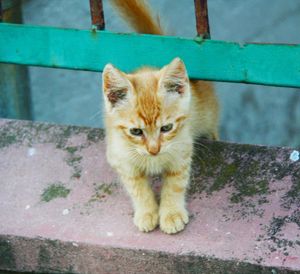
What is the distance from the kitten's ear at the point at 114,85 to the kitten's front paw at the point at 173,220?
43 cm

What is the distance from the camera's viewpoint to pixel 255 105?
5.30 m

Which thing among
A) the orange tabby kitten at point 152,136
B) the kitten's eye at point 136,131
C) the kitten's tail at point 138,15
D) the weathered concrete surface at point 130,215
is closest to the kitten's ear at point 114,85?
the orange tabby kitten at point 152,136

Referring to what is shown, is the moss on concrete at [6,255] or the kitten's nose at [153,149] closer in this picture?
the kitten's nose at [153,149]

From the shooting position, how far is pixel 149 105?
10.0 feet

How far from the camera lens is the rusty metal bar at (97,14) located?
10.8 feet

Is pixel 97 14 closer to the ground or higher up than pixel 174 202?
higher up

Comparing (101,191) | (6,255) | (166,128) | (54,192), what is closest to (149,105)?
(166,128)

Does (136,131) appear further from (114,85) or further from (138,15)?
(138,15)

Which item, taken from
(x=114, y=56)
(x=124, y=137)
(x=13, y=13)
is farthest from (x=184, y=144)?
(x=13, y=13)

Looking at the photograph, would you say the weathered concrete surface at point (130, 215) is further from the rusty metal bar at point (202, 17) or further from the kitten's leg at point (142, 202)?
the rusty metal bar at point (202, 17)

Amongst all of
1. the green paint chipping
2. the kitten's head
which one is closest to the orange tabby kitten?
the kitten's head

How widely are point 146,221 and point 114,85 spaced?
0.49m

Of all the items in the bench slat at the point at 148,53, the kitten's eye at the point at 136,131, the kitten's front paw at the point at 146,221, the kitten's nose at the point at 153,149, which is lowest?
the kitten's front paw at the point at 146,221

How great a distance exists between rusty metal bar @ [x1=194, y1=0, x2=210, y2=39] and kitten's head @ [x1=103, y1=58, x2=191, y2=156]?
0.77 feet
